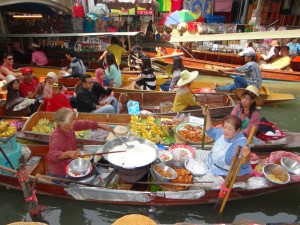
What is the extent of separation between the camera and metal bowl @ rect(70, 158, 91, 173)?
13.8 feet

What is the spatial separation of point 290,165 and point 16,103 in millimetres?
6258

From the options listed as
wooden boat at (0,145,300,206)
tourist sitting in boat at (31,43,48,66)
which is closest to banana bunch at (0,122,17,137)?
wooden boat at (0,145,300,206)

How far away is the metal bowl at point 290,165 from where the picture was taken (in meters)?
4.44

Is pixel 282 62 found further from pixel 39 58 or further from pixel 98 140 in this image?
pixel 39 58

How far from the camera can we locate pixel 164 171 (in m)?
4.31

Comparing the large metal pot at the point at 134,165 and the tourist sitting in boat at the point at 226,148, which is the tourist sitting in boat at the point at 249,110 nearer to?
the tourist sitting in boat at the point at 226,148

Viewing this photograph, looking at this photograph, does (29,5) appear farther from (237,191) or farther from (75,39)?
(237,191)

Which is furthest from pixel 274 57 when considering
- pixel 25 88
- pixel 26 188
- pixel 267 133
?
pixel 26 188

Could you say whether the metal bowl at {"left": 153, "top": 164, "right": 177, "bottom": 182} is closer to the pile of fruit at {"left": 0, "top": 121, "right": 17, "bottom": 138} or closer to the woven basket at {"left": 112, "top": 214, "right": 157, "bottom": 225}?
the woven basket at {"left": 112, "top": 214, "right": 157, "bottom": 225}

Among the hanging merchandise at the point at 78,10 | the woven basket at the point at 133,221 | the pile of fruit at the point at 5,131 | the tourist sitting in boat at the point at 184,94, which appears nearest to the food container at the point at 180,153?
the tourist sitting in boat at the point at 184,94

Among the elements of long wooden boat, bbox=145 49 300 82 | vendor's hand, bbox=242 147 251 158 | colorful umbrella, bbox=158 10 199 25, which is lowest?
long wooden boat, bbox=145 49 300 82

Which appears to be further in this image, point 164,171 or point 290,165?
point 290,165

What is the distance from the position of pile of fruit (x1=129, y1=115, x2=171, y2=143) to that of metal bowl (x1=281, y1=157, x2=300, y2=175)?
2.37m

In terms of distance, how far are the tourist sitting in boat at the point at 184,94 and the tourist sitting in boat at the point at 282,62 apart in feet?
22.5
